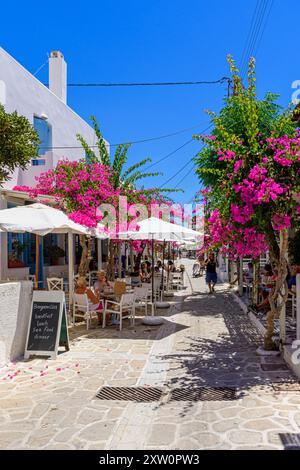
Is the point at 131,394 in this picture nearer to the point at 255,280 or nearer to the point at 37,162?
the point at 255,280

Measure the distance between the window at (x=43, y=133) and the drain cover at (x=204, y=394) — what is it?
14392 millimetres

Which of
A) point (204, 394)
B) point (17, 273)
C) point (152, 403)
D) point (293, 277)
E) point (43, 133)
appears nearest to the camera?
point (152, 403)

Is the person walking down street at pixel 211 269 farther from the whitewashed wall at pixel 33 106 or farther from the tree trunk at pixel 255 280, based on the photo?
the whitewashed wall at pixel 33 106

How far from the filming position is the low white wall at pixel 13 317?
22.3 ft

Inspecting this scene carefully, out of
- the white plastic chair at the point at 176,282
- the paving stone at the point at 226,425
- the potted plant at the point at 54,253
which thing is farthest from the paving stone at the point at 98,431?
the white plastic chair at the point at 176,282

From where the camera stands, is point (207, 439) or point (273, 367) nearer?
point (207, 439)

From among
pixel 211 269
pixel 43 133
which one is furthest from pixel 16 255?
pixel 211 269

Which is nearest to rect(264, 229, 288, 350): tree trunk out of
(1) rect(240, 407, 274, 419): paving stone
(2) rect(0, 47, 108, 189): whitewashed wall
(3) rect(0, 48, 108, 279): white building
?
(1) rect(240, 407, 274, 419): paving stone

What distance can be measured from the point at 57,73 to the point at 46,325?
18.4m

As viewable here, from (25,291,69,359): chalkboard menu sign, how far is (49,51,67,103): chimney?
17.5m

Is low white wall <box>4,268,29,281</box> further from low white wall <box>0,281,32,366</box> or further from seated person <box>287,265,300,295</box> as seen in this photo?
seated person <box>287,265,300,295</box>

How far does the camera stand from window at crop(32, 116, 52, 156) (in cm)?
1761

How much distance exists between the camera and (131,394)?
5590mm

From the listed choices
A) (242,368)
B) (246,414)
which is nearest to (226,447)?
(246,414)
